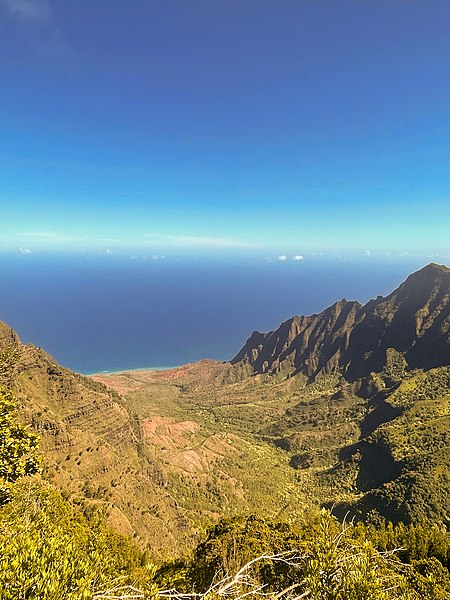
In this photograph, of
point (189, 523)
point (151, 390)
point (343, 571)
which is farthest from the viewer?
point (151, 390)

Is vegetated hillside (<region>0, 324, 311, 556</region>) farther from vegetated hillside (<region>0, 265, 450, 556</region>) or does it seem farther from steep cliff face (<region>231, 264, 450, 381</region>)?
steep cliff face (<region>231, 264, 450, 381</region>)

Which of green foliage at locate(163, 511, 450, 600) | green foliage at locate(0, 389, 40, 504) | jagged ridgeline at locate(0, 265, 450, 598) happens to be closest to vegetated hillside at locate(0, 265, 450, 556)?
jagged ridgeline at locate(0, 265, 450, 598)

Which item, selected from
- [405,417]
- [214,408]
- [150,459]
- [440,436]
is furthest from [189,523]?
[214,408]

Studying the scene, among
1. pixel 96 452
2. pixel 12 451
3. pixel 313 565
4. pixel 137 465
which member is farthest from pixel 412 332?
pixel 12 451

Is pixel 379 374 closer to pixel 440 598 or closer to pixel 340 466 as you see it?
pixel 340 466

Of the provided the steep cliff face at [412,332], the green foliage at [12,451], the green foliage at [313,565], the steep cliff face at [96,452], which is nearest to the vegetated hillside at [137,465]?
the steep cliff face at [96,452]

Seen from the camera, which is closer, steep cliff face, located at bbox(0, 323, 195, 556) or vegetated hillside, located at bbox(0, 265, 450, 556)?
steep cliff face, located at bbox(0, 323, 195, 556)

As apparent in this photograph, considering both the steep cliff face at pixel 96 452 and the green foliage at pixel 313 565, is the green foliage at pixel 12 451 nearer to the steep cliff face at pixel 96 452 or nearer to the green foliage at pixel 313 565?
the green foliage at pixel 313 565
